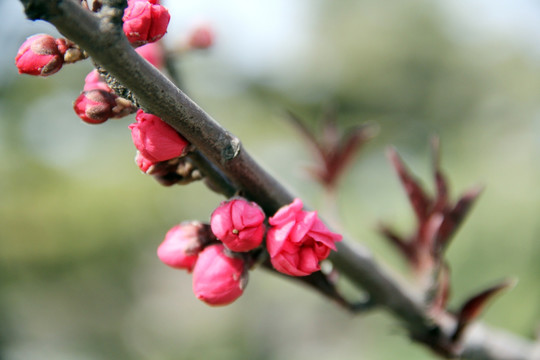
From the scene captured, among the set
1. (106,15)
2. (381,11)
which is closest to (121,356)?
(106,15)

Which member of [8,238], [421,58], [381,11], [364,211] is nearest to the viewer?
[364,211]

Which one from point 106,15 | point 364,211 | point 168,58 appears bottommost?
point 364,211

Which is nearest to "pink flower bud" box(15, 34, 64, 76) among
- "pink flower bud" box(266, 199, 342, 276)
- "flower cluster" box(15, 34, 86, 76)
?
"flower cluster" box(15, 34, 86, 76)

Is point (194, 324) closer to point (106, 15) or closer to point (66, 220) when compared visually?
point (66, 220)

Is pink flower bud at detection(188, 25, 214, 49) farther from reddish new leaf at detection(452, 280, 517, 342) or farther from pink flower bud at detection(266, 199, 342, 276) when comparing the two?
reddish new leaf at detection(452, 280, 517, 342)

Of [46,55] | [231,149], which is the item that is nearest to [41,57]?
[46,55]

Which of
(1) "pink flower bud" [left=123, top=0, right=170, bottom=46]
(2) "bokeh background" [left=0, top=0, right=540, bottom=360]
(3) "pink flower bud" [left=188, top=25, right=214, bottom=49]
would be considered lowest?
(2) "bokeh background" [left=0, top=0, right=540, bottom=360]
